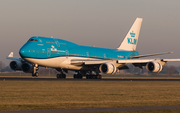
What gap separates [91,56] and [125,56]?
Result: 30.3 feet

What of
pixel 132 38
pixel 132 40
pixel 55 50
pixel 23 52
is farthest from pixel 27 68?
pixel 132 38

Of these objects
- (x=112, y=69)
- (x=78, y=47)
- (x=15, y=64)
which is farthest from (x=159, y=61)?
(x=15, y=64)

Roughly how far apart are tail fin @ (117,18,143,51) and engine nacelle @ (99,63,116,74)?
15337mm

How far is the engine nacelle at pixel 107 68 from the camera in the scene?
47719mm

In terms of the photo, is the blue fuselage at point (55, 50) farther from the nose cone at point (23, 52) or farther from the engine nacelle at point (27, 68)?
the engine nacelle at point (27, 68)

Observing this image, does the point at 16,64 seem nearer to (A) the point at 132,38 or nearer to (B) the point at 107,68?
(B) the point at 107,68

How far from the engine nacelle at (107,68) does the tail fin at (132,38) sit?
604 inches

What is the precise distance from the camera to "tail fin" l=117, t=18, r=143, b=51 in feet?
210

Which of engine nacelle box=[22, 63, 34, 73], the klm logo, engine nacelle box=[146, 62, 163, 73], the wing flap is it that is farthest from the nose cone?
the klm logo

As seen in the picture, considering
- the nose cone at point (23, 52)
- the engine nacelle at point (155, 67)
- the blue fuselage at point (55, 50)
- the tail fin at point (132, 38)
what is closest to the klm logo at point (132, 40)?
the tail fin at point (132, 38)

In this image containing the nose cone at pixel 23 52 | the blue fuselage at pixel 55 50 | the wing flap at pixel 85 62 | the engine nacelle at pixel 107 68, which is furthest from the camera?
the wing flap at pixel 85 62

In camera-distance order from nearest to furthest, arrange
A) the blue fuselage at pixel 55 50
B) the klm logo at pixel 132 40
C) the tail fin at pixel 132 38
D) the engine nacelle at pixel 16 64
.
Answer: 1. the blue fuselage at pixel 55 50
2. the engine nacelle at pixel 16 64
3. the tail fin at pixel 132 38
4. the klm logo at pixel 132 40

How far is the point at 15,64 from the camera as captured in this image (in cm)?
5353

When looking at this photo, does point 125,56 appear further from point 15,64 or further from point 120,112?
point 120,112
